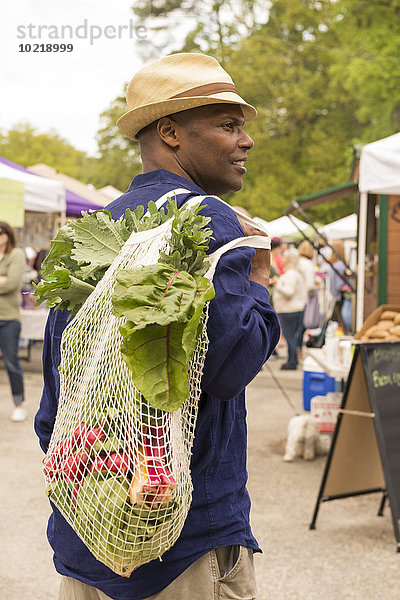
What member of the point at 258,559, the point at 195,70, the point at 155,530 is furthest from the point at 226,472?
the point at 258,559

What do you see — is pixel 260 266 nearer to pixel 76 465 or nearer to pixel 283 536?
pixel 76 465

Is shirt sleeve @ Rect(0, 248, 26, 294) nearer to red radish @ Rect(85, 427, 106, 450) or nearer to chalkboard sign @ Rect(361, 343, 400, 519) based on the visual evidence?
chalkboard sign @ Rect(361, 343, 400, 519)

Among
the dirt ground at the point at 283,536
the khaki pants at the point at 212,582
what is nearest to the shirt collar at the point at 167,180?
the khaki pants at the point at 212,582

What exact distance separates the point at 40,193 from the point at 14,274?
254cm

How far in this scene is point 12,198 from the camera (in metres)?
9.63

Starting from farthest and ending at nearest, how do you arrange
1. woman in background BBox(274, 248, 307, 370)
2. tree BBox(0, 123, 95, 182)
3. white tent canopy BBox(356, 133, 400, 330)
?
tree BBox(0, 123, 95, 182) → woman in background BBox(274, 248, 307, 370) → white tent canopy BBox(356, 133, 400, 330)

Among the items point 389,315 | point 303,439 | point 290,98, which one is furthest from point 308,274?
point 290,98

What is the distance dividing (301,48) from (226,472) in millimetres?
34249

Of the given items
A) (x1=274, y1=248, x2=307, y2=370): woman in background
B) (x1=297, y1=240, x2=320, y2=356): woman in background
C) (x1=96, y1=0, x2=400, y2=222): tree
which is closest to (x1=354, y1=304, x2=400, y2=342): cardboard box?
(x1=274, y1=248, x2=307, y2=370): woman in background

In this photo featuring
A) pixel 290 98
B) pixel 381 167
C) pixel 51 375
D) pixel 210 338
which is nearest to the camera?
pixel 210 338

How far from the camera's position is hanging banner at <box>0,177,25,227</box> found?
31.2ft

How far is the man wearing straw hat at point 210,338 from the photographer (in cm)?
165

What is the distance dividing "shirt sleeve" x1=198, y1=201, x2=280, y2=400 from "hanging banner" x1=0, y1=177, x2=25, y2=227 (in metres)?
Result: 8.17

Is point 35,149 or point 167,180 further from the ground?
point 35,149
